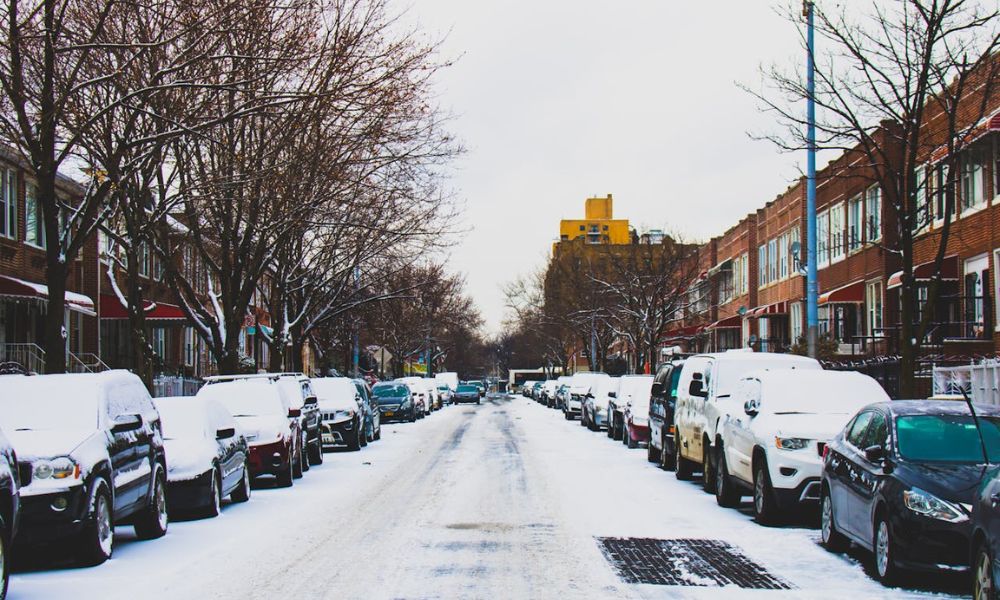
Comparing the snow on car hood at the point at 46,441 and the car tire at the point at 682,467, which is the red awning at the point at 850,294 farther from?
the snow on car hood at the point at 46,441

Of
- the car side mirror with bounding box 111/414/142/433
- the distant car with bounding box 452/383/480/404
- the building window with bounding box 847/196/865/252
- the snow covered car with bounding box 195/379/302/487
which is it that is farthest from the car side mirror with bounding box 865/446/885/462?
the distant car with bounding box 452/383/480/404

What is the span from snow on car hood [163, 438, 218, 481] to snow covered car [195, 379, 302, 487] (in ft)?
→ 11.9

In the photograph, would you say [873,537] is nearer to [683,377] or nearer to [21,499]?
[21,499]

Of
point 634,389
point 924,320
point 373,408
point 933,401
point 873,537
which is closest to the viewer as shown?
point 873,537

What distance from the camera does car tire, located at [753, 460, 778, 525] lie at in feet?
45.7

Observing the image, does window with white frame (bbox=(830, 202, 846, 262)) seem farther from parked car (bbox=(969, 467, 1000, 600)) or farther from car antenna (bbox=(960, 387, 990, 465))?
parked car (bbox=(969, 467, 1000, 600))

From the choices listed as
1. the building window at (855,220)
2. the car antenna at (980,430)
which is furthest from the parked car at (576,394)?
the car antenna at (980,430)

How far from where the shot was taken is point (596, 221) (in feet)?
585

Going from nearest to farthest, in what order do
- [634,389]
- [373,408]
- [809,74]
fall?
[809,74]
[634,389]
[373,408]

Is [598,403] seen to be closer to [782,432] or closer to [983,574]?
[782,432]

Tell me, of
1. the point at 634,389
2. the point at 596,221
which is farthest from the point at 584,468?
the point at 596,221

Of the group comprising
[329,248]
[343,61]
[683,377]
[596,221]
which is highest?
[596,221]

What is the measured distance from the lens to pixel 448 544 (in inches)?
475

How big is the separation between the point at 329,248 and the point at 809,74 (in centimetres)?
2014
